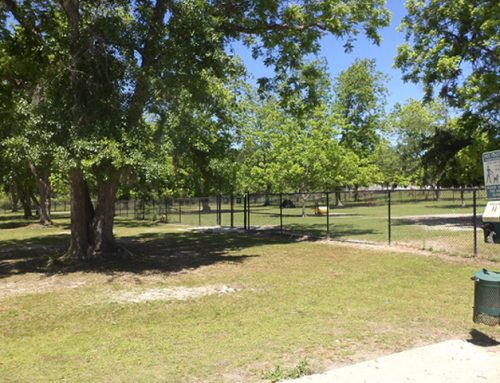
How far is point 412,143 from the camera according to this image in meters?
72.6

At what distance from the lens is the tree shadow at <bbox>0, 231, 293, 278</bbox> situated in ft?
40.3

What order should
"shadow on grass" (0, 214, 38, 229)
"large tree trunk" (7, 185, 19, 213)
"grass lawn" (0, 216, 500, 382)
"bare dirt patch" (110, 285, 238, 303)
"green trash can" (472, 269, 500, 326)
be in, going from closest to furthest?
"grass lawn" (0, 216, 500, 382) < "green trash can" (472, 269, 500, 326) < "bare dirt patch" (110, 285, 238, 303) < "shadow on grass" (0, 214, 38, 229) < "large tree trunk" (7, 185, 19, 213)

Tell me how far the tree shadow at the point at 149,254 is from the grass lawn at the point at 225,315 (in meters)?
0.13

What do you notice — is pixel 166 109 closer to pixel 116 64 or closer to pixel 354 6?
pixel 116 64

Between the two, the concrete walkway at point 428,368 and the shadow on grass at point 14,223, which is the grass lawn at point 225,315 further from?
the shadow on grass at point 14,223

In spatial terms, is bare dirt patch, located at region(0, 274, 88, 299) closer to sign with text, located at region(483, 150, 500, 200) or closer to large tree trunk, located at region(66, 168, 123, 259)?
large tree trunk, located at region(66, 168, 123, 259)

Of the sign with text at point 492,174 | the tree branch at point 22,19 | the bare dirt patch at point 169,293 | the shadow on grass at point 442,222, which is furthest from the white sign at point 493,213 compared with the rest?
the shadow on grass at point 442,222

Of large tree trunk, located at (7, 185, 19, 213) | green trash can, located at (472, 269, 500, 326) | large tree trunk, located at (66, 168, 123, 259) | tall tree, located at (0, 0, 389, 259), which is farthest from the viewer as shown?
large tree trunk, located at (7, 185, 19, 213)

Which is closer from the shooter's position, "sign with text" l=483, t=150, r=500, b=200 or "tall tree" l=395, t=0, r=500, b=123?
"sign with text" l=483, t=150, r=500, b=200

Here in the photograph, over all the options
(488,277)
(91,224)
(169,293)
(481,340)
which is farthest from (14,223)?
(488,277)

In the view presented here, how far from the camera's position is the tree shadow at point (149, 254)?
40.3ft

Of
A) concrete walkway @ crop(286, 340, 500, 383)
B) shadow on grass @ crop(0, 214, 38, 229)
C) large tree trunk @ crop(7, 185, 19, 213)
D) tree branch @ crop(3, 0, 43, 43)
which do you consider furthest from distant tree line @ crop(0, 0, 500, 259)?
large tree trunk @ crop(7, 185, 19, 213)

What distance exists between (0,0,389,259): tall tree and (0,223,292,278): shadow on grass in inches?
43.9

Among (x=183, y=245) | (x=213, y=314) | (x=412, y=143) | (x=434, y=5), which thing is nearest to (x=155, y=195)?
(x=183, y=245)
